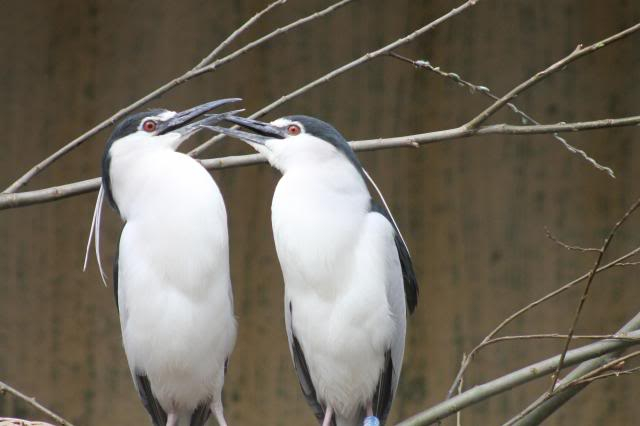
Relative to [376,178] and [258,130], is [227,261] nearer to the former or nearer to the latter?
[258,130]

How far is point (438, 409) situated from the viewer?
1.58 meters

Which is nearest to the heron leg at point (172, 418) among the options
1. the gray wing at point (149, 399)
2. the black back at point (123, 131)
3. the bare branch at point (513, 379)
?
the gray wing at point (149, 399)

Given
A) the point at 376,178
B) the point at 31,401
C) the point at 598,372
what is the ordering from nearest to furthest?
the point at 598,372 → the point at 31,401 → the point at 376,178

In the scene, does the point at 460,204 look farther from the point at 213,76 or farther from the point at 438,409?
the point at 438,409

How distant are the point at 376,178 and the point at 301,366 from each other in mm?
1274

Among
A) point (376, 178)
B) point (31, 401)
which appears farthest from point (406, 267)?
point (376, 178)

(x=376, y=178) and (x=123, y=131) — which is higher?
(x=123, y=131)

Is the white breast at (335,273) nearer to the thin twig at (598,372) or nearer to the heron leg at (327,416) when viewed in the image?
the heron leg at (327,416)

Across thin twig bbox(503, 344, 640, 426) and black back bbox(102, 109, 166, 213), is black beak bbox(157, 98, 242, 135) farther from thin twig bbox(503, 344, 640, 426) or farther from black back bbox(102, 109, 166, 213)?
thin twig bbox(503, 344, 640, 426)

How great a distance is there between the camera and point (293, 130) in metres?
1.87

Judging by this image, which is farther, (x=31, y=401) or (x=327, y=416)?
(x=327, y=416)

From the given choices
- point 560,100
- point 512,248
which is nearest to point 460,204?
point 512,248

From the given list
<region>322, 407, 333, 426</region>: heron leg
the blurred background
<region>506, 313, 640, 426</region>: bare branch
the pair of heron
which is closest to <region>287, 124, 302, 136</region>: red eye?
the pair of heron

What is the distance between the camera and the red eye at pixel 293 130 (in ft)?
6.12
